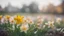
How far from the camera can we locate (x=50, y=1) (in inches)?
70.9

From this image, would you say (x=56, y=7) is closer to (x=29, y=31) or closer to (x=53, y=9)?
(x=53, y=9)

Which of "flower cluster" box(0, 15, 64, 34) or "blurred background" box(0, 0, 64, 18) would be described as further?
"blurred background" box(0, 0, 64, 18)

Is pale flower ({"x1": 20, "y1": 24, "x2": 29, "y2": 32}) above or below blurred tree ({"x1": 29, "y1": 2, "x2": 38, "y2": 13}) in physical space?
below

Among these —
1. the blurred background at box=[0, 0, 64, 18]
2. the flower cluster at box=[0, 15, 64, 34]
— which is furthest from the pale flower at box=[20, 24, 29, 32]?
the blurred background at box=[0, 0, 64, 18]

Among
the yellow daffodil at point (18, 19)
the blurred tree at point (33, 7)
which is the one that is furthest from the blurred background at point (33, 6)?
the yellow daffodil at point (18, 19)

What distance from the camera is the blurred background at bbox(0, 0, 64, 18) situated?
71.1 inches

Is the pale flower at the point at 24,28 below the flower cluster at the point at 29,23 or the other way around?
below

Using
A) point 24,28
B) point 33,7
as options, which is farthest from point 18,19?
point 33,7

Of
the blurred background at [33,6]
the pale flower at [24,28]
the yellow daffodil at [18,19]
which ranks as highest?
the blurred background at [33,6]

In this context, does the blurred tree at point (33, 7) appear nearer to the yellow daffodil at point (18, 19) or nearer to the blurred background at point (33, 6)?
the blurred background at point (33, 6)

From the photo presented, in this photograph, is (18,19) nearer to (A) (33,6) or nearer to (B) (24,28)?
(B) (24,28)

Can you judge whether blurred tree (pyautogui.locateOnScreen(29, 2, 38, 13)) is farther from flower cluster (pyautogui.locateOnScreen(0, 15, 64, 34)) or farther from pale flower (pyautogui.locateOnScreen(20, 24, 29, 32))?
pale flower (pyautogui.locateOnScreen(20, 24, 29, 32))

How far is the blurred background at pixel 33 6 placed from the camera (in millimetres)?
1806

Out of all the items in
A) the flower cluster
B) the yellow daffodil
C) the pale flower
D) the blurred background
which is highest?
the blurred background
